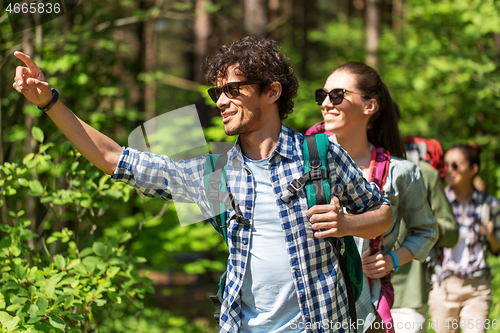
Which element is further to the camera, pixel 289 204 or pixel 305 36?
pixel 305 36

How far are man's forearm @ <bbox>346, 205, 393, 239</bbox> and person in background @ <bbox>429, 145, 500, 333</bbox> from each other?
2.19 meters

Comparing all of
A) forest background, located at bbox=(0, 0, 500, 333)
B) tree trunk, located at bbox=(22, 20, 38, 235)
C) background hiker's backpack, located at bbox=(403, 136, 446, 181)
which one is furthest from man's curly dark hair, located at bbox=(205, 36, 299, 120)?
tree trunk, located at bbox=(22, 20, 38, 235)

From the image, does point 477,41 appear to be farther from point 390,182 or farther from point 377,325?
point 377,325

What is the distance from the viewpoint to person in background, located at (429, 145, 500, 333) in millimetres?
3500

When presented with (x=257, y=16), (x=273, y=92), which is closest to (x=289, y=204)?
(x=273, y=92)

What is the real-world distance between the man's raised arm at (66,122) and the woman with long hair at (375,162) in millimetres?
1265

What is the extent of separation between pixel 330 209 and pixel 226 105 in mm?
590

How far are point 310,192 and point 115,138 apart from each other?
164 inches

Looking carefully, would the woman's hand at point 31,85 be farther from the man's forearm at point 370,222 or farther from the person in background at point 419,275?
the person in background at point 419,275

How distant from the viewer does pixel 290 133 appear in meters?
1.84

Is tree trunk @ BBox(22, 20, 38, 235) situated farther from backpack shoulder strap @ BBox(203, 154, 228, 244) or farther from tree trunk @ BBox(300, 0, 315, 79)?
tree trunk @ BBox(300, 0, 315, 79)

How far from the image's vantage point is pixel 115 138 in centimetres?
534

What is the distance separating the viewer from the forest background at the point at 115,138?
231cm

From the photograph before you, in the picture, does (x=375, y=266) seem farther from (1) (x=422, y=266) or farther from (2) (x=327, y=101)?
(2) (x=327, y=101)
